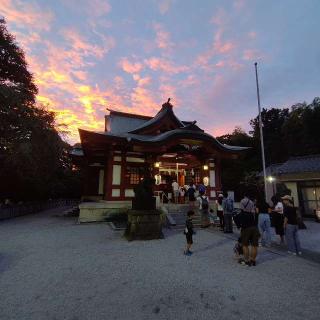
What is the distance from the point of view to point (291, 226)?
24.1 ft

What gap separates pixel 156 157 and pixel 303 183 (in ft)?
39.8

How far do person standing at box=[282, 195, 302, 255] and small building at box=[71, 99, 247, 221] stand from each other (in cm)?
942

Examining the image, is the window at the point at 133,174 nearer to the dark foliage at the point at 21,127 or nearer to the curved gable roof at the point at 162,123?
the curved gable roof at the point at 162,123

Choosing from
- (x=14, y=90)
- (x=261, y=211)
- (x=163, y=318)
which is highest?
(x=14, y=90)

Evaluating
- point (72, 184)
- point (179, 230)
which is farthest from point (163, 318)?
point (72, 184)

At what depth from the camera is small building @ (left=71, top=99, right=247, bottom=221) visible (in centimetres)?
1526

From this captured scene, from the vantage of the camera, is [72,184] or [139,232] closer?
[139,232]

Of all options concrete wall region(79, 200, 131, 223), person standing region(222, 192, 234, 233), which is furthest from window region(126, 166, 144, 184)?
person standing region(222, 192, 234, 233)

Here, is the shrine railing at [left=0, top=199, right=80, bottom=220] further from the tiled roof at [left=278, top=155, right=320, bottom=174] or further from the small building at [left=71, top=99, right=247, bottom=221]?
the tiled roof at [left=278, top=155, right=320, bottom=174]

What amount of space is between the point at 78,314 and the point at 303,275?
17.4 ft

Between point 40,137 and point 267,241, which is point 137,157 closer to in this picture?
point 40,137

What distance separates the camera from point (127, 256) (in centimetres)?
727

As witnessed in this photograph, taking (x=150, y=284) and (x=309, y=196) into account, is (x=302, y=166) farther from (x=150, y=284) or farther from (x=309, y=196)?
(x=150, y=284)

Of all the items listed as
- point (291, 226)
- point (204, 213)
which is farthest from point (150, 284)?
point (204, 213)
